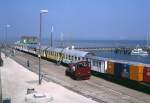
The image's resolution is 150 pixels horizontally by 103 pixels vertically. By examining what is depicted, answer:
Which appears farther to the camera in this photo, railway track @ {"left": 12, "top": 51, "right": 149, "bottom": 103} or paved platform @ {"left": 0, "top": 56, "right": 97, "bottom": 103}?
railway track @ {"left": 12, "top": 51, "right": 149, "bottom": 103}

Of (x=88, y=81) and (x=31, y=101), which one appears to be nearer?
(x=31, y=101)

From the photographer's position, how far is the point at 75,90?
121ft

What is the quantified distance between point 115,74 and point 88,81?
11.1 feet

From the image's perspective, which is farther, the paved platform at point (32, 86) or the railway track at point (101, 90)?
the railway track at point (101, 90)

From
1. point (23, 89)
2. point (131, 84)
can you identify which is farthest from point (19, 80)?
point (131, 84)

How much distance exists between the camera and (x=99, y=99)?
31656mm

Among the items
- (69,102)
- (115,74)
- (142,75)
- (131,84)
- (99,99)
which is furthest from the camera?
(115,74)

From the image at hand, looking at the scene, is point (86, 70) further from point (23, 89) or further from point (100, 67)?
point (23, 89)

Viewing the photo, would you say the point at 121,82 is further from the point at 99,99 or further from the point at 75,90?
the point at 99,99

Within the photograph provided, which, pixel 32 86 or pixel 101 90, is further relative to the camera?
pixel 32 86

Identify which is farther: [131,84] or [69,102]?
[131,84]

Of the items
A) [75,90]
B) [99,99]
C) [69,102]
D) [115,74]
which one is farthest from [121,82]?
[69,102]

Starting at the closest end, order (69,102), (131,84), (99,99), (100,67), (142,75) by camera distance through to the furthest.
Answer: (69,102) → (99,99) → (142,75) → (131,84) → (100,67)

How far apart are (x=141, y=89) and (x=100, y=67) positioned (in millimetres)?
10460
